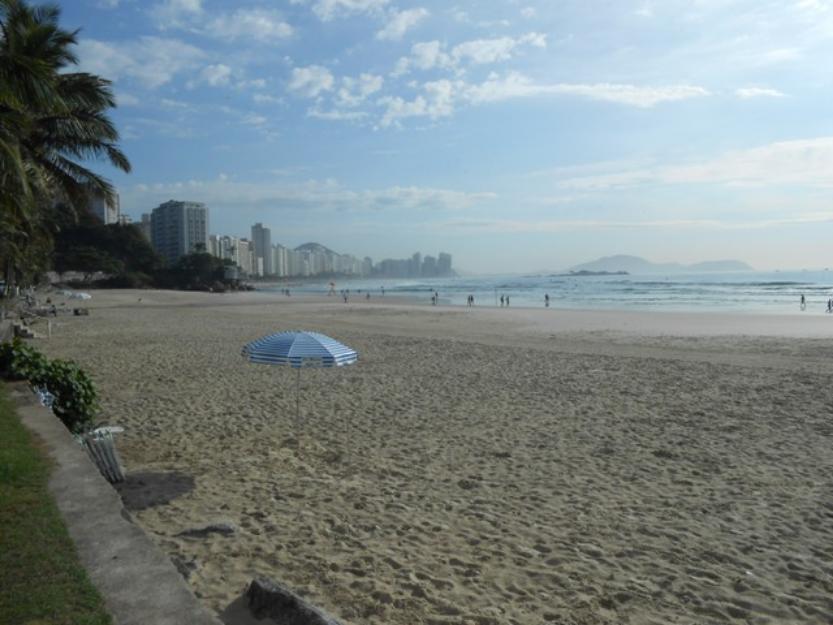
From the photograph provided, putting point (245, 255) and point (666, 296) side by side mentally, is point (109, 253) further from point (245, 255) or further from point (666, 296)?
point (245, 255)

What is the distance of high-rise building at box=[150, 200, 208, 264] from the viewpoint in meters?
133

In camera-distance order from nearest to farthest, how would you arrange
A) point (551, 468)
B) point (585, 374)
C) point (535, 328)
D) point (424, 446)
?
1. point (551, 468)
2. point (424, 446)
3. point (585, 374)
4. point (535, 328)

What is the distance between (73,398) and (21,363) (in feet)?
5.89

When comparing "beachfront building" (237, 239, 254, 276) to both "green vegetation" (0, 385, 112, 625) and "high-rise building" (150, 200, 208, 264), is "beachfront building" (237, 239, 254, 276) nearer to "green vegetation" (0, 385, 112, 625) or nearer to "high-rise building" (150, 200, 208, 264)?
"high-rise building" (150, 200, 208, 264)

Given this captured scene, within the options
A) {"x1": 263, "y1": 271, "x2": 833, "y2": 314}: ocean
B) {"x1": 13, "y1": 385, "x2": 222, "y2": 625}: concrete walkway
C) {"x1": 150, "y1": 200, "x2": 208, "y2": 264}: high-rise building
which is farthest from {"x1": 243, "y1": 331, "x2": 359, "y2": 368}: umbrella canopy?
{"x1": 150, "y1": 200, "x2": 208, "y2": 264}: high-rise building

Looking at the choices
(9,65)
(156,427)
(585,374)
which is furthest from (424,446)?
(9,65)

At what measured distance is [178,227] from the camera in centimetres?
13325

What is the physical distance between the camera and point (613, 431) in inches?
343

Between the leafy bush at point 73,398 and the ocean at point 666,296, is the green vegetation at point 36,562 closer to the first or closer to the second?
the leafy bush at point 73,398

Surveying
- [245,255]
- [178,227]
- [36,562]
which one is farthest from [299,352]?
[245,255]

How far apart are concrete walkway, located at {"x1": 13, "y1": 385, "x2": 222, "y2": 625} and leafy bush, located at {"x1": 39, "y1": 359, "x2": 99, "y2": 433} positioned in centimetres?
247

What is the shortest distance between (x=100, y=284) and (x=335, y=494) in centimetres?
8923

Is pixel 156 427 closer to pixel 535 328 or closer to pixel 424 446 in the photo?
pixel 424 446

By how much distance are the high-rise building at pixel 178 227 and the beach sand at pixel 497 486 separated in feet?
417
